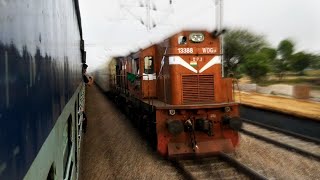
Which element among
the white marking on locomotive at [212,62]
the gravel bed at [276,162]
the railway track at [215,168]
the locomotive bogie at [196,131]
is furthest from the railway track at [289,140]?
the white marking on locomotive at [212,62]

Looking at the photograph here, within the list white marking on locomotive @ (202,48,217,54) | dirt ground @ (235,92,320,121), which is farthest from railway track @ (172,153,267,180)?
dirt ground @ (235,92,320,121)

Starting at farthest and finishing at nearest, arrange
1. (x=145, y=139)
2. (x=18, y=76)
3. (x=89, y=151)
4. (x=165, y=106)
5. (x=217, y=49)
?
(x=145, y=139), (x=89, y=151), (x=217, y=49), (x=165, y=106), (x=18, y=76)

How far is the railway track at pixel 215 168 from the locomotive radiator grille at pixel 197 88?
149 centimetres

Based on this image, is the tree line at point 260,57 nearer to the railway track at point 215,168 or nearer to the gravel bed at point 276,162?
the gravel bed at point 276,162

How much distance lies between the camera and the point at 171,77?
30.0 feet

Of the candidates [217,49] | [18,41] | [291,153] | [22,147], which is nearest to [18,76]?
[18,41]

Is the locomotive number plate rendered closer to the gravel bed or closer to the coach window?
the coach window

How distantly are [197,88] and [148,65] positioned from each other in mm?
2081

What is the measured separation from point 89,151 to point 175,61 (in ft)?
11.9

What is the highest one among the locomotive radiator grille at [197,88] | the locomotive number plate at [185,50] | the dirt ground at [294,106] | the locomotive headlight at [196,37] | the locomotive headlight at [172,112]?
the locomotive headlight at [196,37]

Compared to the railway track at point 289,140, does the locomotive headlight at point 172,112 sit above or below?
above

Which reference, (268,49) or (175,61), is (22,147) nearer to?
(175,61)

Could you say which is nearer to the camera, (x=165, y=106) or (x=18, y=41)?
Result: (x=18, y=41)

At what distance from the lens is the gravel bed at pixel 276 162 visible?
24.4 ft
